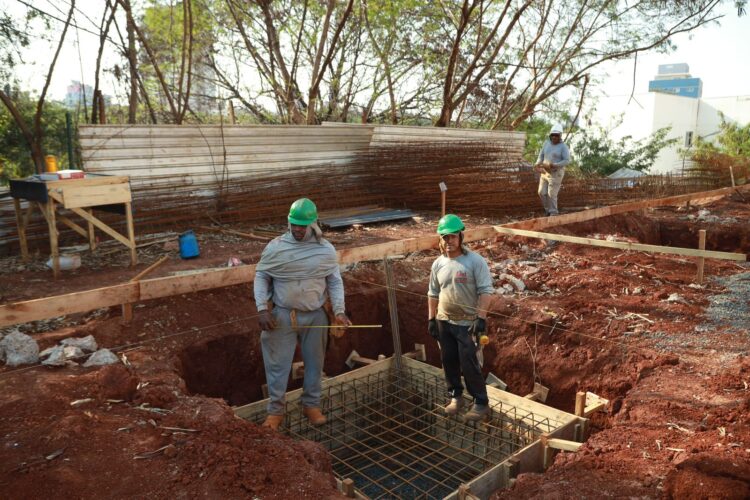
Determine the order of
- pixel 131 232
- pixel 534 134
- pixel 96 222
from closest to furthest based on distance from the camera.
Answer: pixel 96 222
pixel 131 232
pixel 534 134

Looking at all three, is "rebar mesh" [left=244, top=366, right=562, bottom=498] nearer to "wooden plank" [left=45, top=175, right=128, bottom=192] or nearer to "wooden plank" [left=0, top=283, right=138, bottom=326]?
"wooden plank" [left=0, top=283, right=138, bottom=326]

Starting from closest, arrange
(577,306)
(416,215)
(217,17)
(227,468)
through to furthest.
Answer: (227,468)
(577,306)
(416,215)
(217,17)

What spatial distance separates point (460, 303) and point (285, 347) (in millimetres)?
1408

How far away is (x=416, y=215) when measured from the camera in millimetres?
10273

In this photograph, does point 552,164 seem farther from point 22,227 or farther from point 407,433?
point 22,227

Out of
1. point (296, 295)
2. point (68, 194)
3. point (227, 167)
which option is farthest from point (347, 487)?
point (227, 167)

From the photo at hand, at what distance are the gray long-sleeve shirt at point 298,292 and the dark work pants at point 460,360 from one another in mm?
920

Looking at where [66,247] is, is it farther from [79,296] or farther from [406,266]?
[406,266]

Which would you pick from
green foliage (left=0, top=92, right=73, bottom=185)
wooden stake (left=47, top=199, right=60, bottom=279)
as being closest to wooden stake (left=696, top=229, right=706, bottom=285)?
wooden stake (left=47, top=199, right=60, bottom=279)

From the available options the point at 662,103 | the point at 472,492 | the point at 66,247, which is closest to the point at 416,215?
the point at 66,247

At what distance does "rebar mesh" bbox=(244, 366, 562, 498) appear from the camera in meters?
4.66

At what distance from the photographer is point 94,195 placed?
17.9 ft

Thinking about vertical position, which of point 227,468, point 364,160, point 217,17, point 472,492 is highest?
point 217,17

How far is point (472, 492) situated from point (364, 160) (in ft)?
25.9
